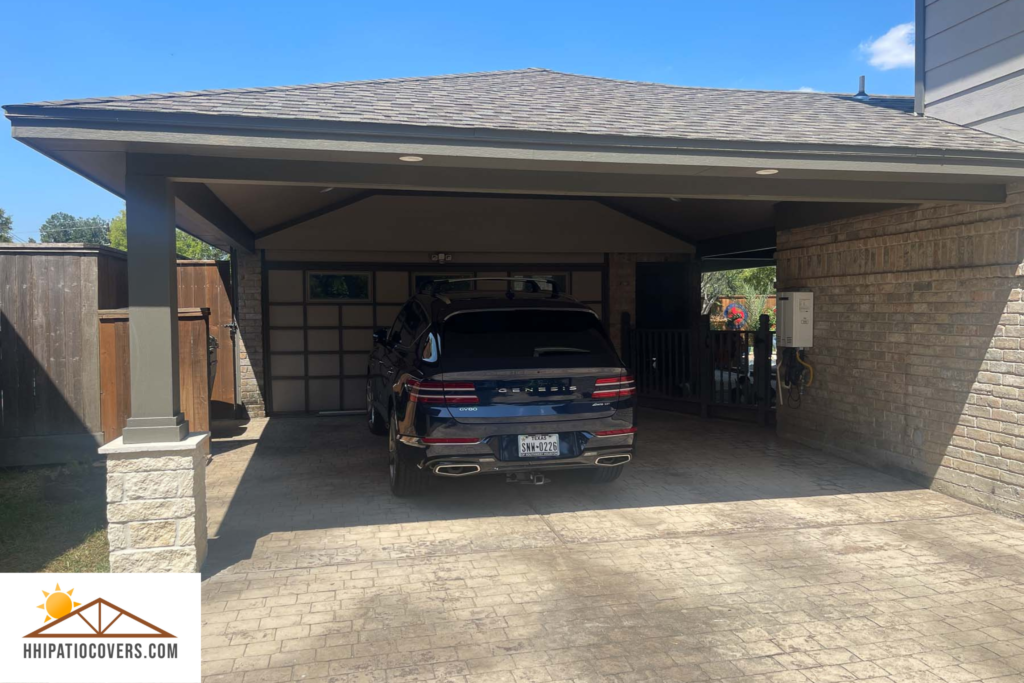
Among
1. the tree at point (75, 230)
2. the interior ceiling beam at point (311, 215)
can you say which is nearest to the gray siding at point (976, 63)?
the interior ceiling beam at point (311, 215)

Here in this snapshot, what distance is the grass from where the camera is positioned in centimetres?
486

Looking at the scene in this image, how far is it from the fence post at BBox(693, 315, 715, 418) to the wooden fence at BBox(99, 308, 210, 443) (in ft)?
21.6

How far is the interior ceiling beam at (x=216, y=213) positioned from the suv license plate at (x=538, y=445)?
3.15m

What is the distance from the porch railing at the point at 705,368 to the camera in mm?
9727

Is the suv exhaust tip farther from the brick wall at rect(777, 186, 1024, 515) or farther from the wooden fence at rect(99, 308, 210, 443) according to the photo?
the brick wall at rect(777, 186, 1024, 515)

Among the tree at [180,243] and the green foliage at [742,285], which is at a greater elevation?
the tree at [180,243]

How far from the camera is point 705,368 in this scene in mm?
10516

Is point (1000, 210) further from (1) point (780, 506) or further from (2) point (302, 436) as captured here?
(2) point (302, 436)

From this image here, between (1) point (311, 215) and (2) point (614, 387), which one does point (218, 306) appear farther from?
(2) point (614, 387)

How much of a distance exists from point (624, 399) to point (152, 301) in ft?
11.2

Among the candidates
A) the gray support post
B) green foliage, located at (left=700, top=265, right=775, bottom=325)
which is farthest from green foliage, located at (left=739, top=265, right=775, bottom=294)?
the gray support post

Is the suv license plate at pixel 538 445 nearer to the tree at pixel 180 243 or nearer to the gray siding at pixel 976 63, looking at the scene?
the gray siding at pixel 976 63

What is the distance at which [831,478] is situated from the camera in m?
6.93

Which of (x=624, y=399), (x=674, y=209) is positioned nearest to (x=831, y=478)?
(x=624, y=399)
